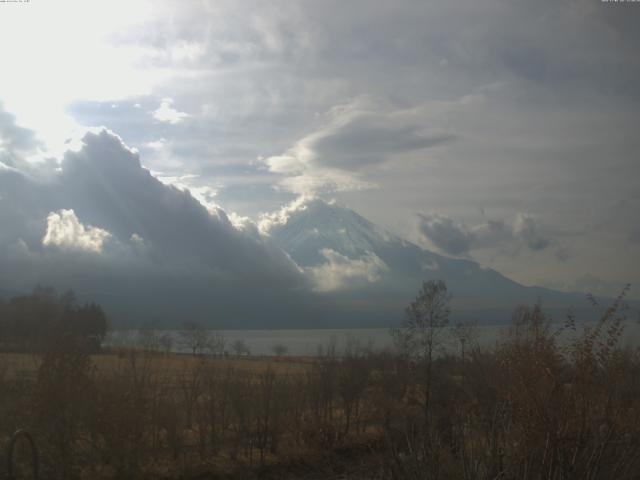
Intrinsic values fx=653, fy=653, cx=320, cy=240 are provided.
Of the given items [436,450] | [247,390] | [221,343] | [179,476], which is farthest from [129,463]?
[221,343]

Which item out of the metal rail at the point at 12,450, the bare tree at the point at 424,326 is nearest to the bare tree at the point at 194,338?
A: the bare tree at the point at 424,326

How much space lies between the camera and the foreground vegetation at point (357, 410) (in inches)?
416

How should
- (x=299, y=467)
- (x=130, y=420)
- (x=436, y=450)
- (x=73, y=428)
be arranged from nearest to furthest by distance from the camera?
(x=436, y=450), (x=73, y=428), (x=130, y=420), (x=299, y=467)

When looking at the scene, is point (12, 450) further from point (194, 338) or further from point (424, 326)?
point (194, 338)

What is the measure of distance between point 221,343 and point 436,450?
201ft

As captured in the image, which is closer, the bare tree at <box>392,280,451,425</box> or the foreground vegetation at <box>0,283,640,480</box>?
the foreground vegetation at <box>0,283,640,480</box>

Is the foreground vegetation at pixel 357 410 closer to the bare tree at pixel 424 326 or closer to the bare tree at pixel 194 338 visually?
the bare tree at pixel 424 326

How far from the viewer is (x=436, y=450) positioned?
10273 mm

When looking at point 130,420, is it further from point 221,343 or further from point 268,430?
point 221,343

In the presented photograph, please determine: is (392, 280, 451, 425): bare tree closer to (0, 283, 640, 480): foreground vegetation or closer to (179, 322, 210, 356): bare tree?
(0, 283, 640, 480): foreground vegetation

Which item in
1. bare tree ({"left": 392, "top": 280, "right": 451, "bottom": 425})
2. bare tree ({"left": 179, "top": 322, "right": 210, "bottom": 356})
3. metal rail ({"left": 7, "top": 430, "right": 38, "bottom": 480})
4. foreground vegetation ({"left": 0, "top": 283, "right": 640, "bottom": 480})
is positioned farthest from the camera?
bare tree ({"left": 179, "top": 322, "right": 210, "bottom": 356})

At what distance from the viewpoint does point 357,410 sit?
1271 inches

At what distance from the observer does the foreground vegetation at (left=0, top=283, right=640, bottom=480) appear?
10562mm

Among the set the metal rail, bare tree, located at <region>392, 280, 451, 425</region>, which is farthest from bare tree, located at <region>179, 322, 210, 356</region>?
the metal rail
